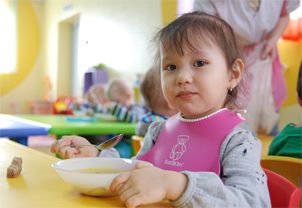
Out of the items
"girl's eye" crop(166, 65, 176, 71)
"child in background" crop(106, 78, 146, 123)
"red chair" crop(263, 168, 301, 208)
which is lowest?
"child in background" crop(106, 78, 146, 123)

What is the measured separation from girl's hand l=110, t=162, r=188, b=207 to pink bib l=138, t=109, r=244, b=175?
0.59ft

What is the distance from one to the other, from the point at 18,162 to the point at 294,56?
92.3 inches

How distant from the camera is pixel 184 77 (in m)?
0.77

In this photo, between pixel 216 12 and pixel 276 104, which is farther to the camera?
pixel 276 104

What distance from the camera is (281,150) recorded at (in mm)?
1240

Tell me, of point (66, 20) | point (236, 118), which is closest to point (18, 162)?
point (236, 118)

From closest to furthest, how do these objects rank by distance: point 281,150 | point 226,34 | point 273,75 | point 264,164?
point 226,34 → point 264,164 → point 281,150 → point 273,75

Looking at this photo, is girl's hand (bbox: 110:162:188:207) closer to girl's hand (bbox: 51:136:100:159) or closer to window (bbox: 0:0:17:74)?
girl's hand (bbox: 51:136:100:159)

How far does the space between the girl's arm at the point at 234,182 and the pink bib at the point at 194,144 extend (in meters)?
0.02

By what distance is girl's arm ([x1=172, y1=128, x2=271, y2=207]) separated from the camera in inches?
21.5

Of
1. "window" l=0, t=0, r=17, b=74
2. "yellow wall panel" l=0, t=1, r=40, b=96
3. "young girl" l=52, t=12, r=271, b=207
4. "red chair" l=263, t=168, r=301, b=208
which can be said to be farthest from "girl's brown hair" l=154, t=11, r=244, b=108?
"yellow wall panel" l=0, t=1, r=40, b=96

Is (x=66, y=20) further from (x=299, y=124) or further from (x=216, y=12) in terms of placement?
(x=299, y=124)

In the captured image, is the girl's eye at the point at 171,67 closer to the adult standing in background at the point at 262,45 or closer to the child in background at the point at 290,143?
the child in background at the point at 290,143

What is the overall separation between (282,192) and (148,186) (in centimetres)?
31
